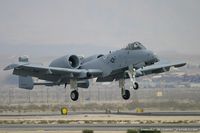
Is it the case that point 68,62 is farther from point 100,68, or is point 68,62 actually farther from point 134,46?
point 134,46

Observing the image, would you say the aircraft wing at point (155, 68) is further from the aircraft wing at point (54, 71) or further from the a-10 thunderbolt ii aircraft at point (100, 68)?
the aircraft wing at point (54, 71)

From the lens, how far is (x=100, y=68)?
6172cm

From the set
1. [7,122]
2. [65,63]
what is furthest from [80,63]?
[7,122]

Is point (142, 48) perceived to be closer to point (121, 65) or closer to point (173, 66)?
point (121, 65)

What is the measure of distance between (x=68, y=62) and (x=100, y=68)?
16.2 feet

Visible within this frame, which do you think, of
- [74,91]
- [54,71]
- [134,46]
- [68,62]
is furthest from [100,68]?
[68,62]

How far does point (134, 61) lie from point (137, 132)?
15.5 meters

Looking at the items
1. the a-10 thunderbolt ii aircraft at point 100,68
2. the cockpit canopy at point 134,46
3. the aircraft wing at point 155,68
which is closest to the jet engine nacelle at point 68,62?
the a-10 thunderbolt ii aircraft at point 100,68

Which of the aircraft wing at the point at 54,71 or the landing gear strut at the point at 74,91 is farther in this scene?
the landing gear strut at the point at 74,91

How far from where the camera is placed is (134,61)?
58.9 metres

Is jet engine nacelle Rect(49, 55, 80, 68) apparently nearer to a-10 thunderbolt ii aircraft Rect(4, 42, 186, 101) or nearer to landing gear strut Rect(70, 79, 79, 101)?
a-10 thunderbolt ii aircraft Rect(4, 42, 186, 101)

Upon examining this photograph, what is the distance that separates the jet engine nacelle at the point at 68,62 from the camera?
6519 centimetres

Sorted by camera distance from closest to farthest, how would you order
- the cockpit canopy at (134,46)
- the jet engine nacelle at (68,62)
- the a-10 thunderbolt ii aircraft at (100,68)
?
the a-10 thunderbolt ii aircraft at (100,68) < the cockpit canopy at (134,46) < the jet engine nacelle at (68,62)

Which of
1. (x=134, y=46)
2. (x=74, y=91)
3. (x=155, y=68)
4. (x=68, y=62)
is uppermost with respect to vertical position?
(x=134, y=46)
